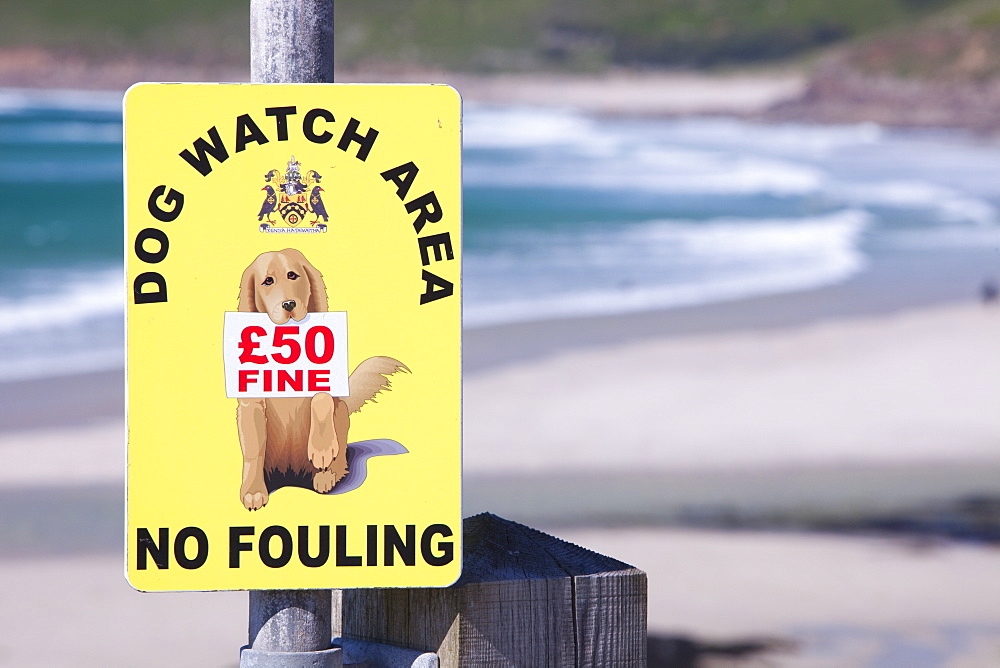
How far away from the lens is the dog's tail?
1799mm

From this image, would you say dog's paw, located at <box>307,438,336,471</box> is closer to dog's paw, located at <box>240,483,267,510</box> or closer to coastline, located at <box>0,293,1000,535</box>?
dog's paw, located at <box>240,483,267,510</box>

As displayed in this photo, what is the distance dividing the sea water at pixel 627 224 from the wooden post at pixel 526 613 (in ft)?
27.5

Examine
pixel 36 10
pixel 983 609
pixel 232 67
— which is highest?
pixel 36 10

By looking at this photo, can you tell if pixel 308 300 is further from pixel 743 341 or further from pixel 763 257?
pixel 763 257

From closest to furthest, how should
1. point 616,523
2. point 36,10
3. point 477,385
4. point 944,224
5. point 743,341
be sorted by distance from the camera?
point 616,523 < point 477,385 < point 743,341 < point 944,224 < point 36,10

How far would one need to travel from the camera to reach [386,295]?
1807 mm

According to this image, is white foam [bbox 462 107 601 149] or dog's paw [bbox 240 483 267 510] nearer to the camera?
dog's paw [bbox 240 483 267 510]

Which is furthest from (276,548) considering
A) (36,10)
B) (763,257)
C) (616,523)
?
(36,10)

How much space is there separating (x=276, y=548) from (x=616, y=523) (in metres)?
4.21

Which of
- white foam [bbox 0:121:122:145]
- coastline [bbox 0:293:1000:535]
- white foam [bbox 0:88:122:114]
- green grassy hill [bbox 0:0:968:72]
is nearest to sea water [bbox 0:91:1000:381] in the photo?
white foam [bbox 0:121:122:145]

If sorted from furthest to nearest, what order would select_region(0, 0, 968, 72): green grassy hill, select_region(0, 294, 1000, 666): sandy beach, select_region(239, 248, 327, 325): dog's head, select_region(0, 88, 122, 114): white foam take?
select_region(0, 0, 968, 72): green grassy hill < select_region(0, 88, 122, 114): white foam < select_region(0, 294, 1000, 666): sandy beach < select_region(239, 248, 327, 325): dog's head

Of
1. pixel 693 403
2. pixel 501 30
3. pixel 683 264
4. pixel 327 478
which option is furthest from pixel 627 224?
pixel 501 30

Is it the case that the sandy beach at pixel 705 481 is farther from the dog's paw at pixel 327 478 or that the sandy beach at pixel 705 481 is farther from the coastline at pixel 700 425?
the dog's paw at pixel 327 478

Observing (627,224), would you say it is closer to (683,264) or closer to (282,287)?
(683,264)
